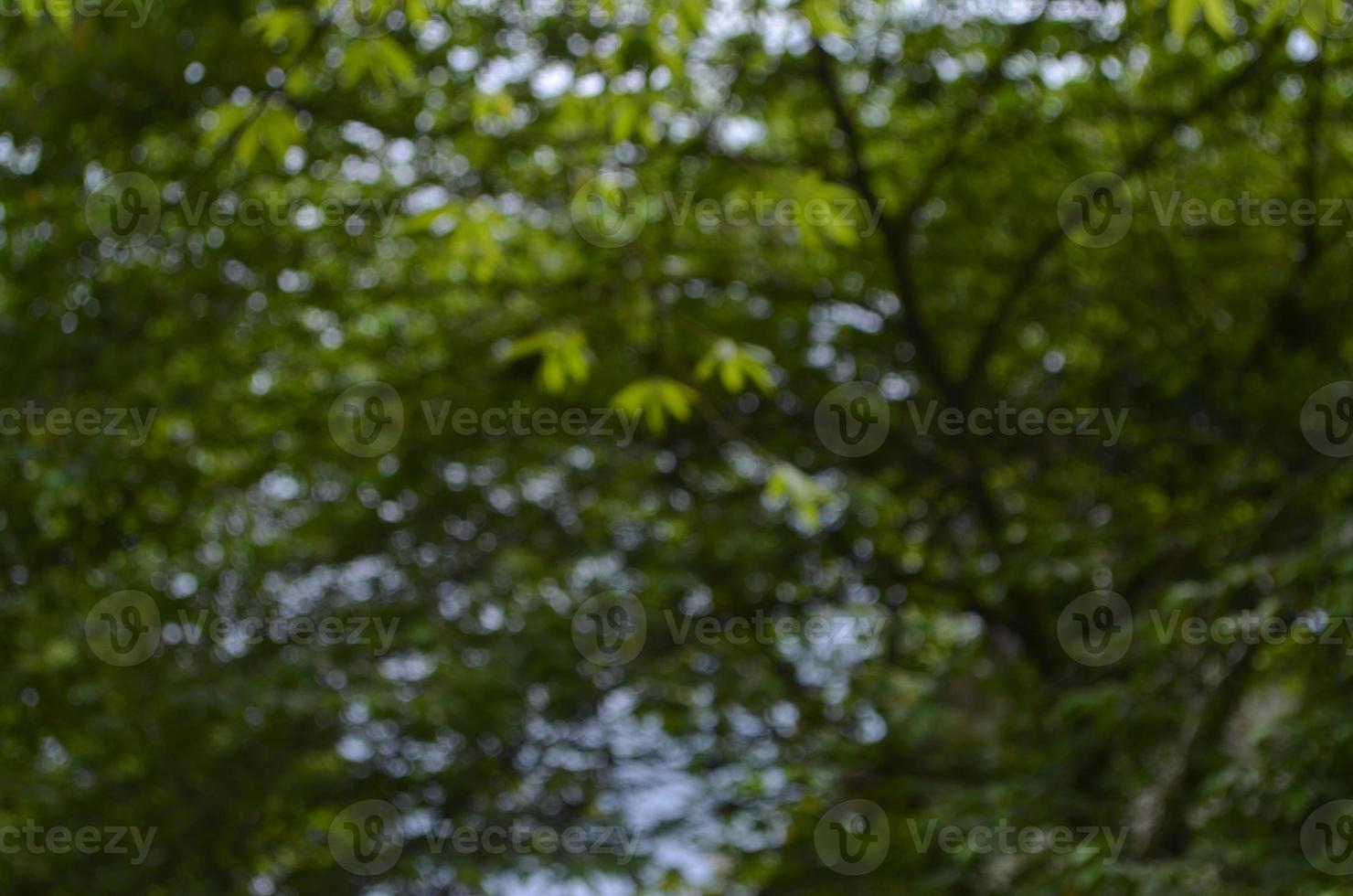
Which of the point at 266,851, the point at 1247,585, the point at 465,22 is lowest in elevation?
the point at 266,851

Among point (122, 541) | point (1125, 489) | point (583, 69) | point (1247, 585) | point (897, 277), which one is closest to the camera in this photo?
point (583, 69)

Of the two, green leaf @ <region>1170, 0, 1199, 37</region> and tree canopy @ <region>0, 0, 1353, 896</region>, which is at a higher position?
green leaf @ <region>1170, 0, 1199, 37</region>

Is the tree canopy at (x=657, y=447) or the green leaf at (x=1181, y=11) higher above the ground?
the green leaf at (x=1181, y=11)

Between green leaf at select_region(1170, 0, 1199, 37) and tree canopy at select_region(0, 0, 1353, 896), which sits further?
tree canopy at select_region(0, 0, 1353, 896)

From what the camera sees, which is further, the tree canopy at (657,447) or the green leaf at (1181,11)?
the tree canopy at (657,447)

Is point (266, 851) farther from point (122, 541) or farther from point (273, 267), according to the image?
point (273, 267)

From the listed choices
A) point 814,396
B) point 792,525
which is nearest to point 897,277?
point 814,396

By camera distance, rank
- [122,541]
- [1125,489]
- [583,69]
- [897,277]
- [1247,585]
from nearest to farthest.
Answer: [583,69] → [1247,585] → [122,541] → [897,277] → [1125,489]

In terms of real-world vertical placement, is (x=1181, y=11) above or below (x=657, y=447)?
above

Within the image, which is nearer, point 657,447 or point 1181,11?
point 1181,11

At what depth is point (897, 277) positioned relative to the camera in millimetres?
4969

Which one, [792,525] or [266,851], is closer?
[266,851]

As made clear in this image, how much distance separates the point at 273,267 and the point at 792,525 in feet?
6.34

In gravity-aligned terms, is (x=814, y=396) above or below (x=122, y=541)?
above
